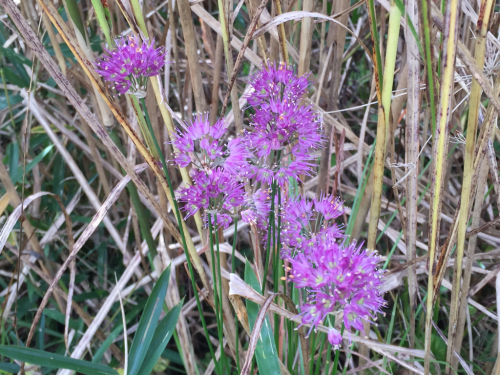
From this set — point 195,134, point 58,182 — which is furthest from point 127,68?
point 58,182

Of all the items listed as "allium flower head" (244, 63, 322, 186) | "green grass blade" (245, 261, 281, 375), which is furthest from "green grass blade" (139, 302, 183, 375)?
"allium flower head" (244, 63, 322, 186)

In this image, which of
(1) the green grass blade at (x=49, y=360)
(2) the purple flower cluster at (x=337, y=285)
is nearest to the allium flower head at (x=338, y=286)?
(2) the purple flower cluster at (x=337, y=285)

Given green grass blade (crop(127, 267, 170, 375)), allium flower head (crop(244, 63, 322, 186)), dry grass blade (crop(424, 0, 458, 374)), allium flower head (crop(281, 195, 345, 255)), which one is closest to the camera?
dry grass blade (crop(424, 0, 458, 374))

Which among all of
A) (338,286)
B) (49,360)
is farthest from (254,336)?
(49,360)

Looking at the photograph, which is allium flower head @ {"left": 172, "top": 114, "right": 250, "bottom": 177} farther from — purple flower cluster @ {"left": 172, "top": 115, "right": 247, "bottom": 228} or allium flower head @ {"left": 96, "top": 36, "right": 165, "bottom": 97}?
allium flower head @ {"left": 96, "top": 36, "right": 165, "bottom": 97}

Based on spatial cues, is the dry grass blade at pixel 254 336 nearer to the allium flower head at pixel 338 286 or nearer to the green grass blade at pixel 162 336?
the allium flower head at pixel 338 286

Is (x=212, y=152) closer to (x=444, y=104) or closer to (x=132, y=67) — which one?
(x=132, y=67)
